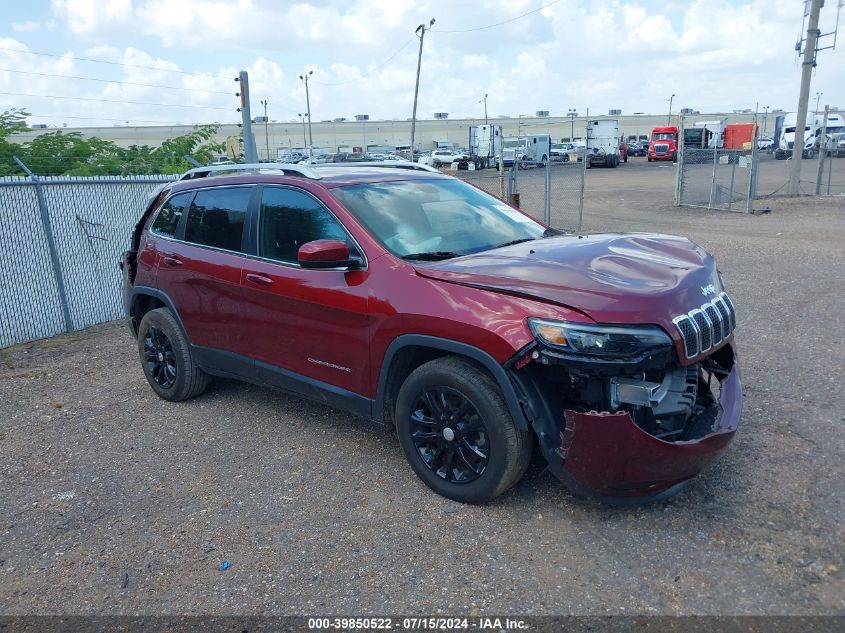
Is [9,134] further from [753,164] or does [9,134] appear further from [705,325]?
[753,164]

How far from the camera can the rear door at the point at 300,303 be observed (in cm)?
404

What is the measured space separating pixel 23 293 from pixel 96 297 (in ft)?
3.07

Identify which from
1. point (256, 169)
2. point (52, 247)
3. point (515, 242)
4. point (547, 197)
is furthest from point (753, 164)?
point (52, 247)

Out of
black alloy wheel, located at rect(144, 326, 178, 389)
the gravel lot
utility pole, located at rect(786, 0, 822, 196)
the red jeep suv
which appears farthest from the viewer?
utility pole, located at rect(786, 0, 822, 196)

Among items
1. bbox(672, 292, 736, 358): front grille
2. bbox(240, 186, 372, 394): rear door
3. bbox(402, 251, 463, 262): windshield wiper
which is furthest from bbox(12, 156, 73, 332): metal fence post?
bbox(672, 292, 736, 358): front grille

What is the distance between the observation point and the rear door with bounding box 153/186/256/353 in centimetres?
483

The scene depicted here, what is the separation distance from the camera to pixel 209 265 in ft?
16.3

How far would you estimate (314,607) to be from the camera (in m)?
3.00

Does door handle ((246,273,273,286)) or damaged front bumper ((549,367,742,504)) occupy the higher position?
door handle ((246,273,273,286))

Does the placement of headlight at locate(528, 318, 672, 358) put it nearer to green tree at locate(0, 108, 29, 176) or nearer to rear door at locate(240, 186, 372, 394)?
rear door at locate(240, 186, 372, 394)

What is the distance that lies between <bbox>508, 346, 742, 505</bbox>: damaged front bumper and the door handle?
1981 millimetres

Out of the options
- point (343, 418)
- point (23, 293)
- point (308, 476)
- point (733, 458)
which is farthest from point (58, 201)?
point (733, 458)

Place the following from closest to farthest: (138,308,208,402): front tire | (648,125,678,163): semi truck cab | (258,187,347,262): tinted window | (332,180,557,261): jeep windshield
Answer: (332,180,557,261): jeep windshield → (258,187,347,262): tinted window → (138,308,208,402): front tire → (648,125,678,163): semi truck cab

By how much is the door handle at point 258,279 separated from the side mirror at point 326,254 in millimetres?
595
